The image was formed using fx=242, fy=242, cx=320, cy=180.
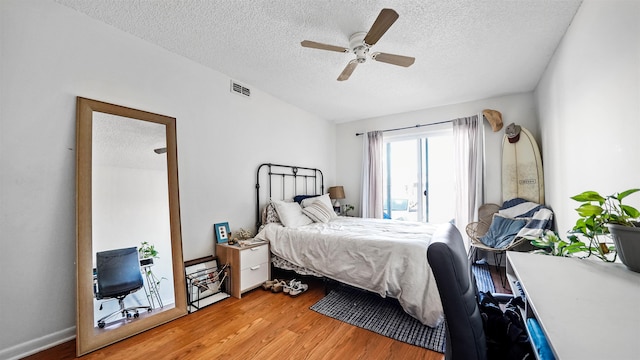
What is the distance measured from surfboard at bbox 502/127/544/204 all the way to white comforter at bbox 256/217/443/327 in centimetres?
145

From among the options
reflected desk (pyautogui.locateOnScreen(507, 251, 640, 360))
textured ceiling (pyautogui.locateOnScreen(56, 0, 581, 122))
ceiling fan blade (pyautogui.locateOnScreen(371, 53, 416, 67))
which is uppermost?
textured ceiling (pyautogui.locateOnScreen(56, 0, 581, 122))

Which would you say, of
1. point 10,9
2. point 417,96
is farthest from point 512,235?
point 10,9

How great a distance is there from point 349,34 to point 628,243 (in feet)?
6.87

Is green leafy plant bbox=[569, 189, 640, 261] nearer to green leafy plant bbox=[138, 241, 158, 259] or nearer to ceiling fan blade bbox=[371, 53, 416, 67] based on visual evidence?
ceiling fan blade bbox=[371, 53, 416, 67]

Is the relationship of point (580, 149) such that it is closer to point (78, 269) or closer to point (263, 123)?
point (263, 123)

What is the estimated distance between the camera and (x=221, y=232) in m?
2.74

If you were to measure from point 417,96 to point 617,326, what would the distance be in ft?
11.3

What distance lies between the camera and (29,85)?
1662 millimetres

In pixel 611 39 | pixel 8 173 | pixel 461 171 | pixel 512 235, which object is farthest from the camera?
pixel 461 171

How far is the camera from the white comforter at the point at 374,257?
1.97 metres

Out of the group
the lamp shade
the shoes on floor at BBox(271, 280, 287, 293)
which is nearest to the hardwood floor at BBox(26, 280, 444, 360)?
the shoes on floor at BBox(271, 280, 287, 293)

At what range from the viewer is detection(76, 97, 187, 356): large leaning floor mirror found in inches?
69.9

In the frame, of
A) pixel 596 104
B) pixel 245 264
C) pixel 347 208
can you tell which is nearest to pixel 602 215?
pixel 596 104

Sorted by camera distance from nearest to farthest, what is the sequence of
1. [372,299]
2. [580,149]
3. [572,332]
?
1. [572,332]
2. [580,149]
3. [372,299]
